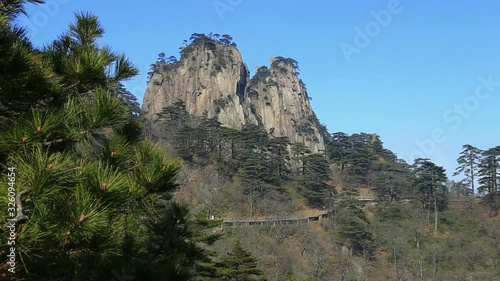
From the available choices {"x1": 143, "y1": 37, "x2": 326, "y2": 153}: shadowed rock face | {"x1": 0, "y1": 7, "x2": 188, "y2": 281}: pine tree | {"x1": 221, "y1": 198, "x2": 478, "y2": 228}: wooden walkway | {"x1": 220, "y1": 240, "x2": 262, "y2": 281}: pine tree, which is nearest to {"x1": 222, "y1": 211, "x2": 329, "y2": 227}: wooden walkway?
{"x1": 221, "y1": 198, "x2": 478, "y2": 228}: wooden walkway

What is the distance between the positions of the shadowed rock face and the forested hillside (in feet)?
1.00

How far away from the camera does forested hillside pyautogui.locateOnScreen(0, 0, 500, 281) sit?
2.03m

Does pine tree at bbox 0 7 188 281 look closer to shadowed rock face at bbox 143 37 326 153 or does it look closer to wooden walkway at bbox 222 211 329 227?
wooden walkway at bbox 222 211 329 227

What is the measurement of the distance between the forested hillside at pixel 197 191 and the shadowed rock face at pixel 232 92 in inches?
12.0

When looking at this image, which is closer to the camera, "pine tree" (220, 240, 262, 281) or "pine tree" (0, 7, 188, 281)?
→ "pine tree" (0, 7, 188, 281)

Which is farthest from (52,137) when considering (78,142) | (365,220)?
(365,220)

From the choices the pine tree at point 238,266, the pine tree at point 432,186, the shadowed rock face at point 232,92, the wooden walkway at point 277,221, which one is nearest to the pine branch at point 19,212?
the pine tree at point 238,266

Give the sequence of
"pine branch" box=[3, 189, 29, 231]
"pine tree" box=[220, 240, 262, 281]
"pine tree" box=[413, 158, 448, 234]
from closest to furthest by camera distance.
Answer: "pine branch" box=[3, 189, 29, 231] < "pine tree" box=[220, 240, 262, 281] < "pine tree" box=[413, 158, 448, 234]

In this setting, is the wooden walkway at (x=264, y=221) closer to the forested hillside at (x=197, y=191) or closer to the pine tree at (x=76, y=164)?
the forested hillside at (x=197, y=191)

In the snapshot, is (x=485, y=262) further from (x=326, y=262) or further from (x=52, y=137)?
(x=52, y=137)

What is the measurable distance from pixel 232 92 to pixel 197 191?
16.3m

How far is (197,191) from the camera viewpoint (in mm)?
27891

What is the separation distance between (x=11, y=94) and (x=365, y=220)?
86.8 ft

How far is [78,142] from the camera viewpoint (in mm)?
2607
